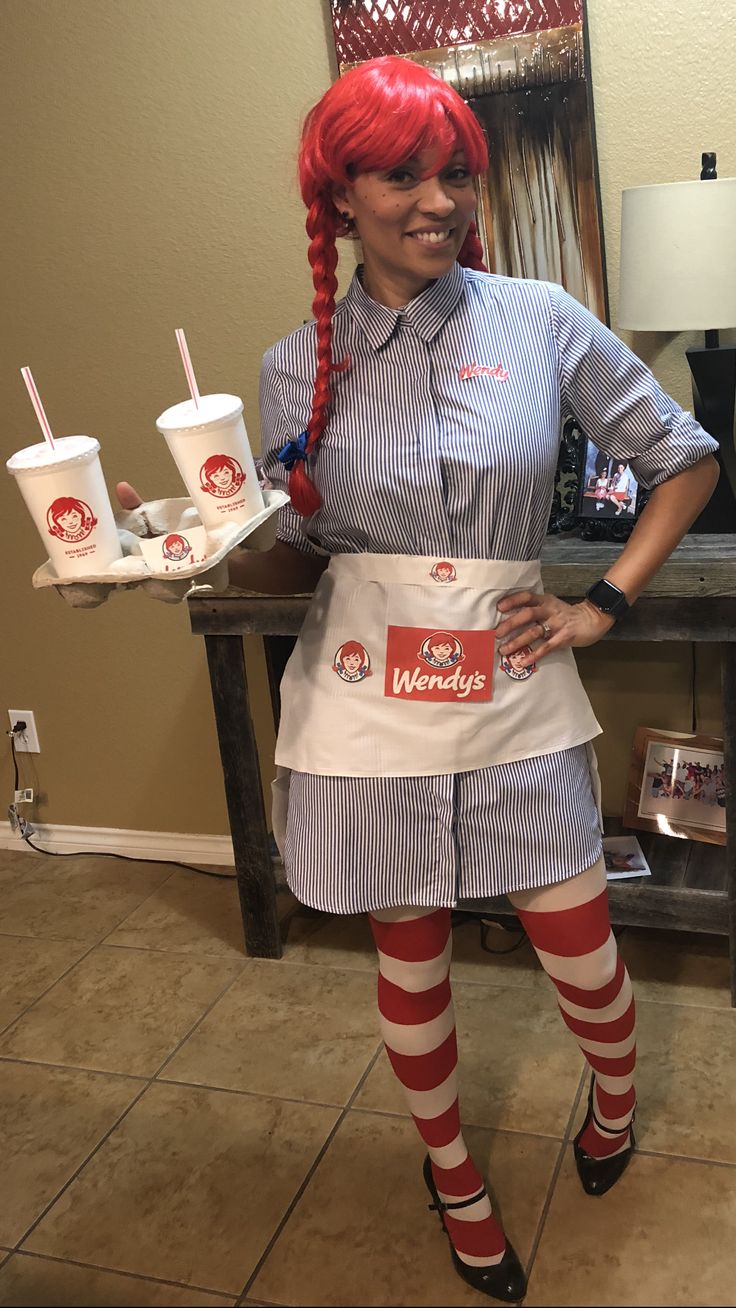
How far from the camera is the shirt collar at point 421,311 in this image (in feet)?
4.24

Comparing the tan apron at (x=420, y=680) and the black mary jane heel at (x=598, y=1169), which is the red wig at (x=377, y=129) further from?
the black mary jane heel at (x=598, y=1169)

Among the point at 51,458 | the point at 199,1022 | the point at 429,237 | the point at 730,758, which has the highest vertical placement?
the point at 429,237

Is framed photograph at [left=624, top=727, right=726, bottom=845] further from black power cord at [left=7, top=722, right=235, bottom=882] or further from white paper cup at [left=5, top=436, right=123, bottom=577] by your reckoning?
white paper cup at [left=5, top=436, right=123, bottom=577]

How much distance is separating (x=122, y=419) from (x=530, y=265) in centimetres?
99

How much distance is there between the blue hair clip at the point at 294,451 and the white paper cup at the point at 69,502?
23 centimetres

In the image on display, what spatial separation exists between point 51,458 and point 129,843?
196 cm

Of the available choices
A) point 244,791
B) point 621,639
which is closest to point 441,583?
point 621,639

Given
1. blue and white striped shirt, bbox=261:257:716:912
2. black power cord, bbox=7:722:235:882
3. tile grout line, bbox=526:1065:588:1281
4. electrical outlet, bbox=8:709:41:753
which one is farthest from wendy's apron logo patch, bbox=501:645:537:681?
electrical outlet, bbox=8:709:41:753

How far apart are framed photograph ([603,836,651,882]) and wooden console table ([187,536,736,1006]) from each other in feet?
0.09

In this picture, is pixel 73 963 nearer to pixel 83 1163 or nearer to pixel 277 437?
pixel 83 1163

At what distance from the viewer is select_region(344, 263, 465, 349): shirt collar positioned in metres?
1.29

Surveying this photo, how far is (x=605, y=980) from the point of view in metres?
1.44

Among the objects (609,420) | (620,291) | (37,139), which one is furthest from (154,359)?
(609,420)

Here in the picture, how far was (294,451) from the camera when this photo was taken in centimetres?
132
